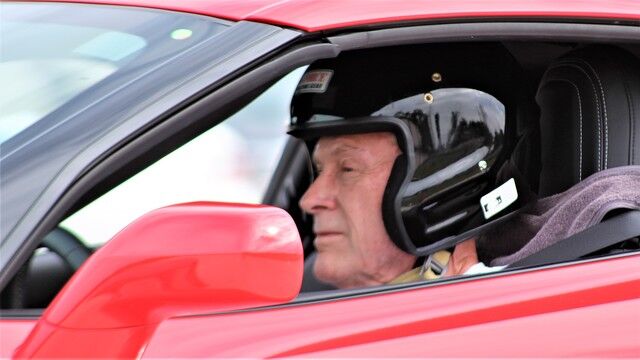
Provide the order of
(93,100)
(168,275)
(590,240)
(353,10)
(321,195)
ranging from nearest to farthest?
1. (168,275)
2. (93,100)
3. (353,10)
4. (590,240)
5. (321,195)

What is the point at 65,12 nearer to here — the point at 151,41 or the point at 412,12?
the point at 151,41

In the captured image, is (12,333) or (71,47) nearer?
(12,333)

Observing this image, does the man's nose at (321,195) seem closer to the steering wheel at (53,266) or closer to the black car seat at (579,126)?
the black car seat at (579,126)

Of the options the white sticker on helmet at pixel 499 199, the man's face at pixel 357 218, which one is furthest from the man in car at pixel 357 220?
the white sticker on helmet at pixel 499 199

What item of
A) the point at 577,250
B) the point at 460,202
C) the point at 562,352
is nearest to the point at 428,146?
the point at 460,202

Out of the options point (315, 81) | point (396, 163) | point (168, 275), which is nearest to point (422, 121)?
point (396, 163)

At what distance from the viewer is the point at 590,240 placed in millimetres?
2234

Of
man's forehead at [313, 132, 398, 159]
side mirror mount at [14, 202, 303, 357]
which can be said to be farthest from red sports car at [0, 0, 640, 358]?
man's forehead at [313, 132, 398, 159]

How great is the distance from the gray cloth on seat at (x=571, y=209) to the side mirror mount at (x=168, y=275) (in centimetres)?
90

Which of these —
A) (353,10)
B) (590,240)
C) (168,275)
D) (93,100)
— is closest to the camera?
(168,275)

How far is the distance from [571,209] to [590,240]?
0.78ft

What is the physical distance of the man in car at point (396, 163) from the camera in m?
2.40

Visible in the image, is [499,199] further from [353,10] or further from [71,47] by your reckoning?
[71,47]

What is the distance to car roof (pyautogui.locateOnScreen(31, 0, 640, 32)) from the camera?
6.47 feet
